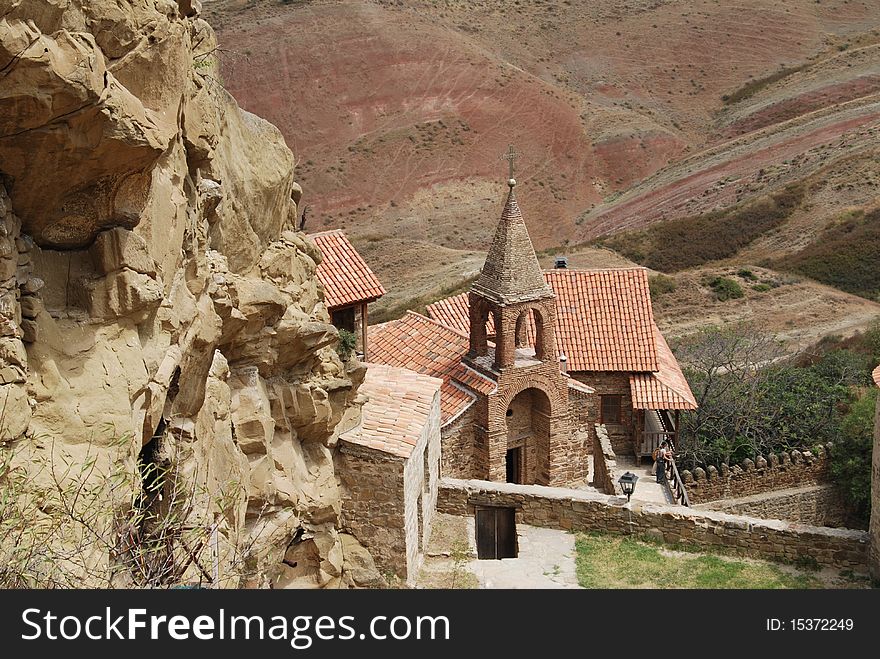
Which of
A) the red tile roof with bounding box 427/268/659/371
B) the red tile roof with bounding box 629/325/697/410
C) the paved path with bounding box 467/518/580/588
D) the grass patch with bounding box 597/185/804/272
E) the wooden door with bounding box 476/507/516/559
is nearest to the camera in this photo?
the paved path with bounding box 467/518/580/588

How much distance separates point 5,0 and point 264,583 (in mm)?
8789

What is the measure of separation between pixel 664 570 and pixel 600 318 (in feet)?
32.7

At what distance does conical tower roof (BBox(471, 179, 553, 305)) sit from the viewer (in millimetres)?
21188

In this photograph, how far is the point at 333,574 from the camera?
601 inches

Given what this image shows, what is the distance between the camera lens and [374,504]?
51.9ft

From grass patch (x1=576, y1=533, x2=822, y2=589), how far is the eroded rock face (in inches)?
219

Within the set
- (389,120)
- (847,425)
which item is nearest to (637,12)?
(389,120)

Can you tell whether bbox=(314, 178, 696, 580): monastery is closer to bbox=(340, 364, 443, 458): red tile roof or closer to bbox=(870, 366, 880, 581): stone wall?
bbox=(340, 364, 443, 458): red tile roof

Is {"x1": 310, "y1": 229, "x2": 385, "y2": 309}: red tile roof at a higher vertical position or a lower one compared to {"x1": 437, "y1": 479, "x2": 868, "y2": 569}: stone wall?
higher

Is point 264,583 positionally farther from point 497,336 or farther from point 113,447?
point 497,336

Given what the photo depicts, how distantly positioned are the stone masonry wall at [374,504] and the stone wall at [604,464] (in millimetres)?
7125

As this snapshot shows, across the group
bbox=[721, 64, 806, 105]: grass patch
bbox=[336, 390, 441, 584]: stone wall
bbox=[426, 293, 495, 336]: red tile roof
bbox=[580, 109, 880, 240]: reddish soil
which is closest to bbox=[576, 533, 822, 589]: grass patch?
bbox=[336, 390, 441, 584]: stone wall

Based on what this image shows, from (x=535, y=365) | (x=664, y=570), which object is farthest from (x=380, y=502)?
(x=535, y=365)

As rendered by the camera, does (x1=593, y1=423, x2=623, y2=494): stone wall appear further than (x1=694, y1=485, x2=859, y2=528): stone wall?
No
